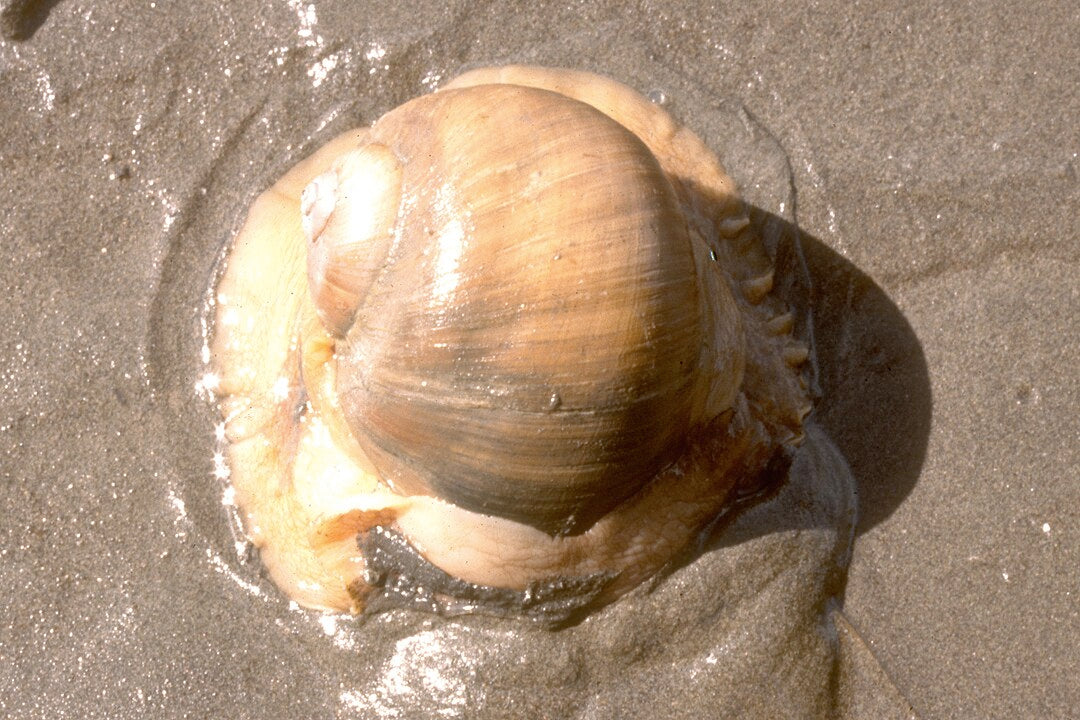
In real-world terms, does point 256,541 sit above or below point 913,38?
below

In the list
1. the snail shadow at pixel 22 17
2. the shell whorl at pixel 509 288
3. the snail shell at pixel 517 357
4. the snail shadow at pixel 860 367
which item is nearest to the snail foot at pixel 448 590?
the snail shell at pixel 517 357

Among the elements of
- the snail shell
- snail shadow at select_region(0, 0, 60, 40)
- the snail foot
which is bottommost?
the snail foot

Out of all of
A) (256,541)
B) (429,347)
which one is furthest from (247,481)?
(429,347)

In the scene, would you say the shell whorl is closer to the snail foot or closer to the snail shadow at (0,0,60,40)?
the snail foot

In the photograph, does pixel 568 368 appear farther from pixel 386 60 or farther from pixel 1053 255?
pixel 1053 255

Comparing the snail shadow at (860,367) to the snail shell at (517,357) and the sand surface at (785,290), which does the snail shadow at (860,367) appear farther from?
the snail shell at (517,357)

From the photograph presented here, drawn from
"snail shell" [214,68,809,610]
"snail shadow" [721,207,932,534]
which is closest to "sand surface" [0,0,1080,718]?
"snail shadow" [721,207,932,534]
